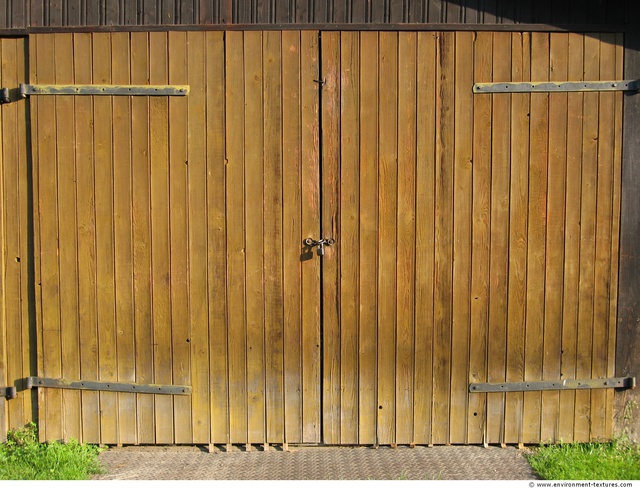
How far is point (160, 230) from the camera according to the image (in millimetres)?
3564

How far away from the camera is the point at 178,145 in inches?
139

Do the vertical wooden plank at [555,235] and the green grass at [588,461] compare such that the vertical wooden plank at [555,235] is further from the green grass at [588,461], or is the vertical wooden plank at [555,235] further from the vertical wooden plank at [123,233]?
the vertical wooden plank at [123,233]

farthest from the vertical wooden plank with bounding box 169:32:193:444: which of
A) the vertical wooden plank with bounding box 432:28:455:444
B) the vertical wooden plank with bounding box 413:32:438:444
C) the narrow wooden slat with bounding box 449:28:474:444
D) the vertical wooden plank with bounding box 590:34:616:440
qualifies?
the vertical wooden plank with bounding box 590:34:616:440

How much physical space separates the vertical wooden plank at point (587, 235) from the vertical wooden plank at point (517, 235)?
1.17 ft

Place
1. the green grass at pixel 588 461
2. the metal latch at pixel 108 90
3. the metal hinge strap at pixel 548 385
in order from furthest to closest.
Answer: the metal hinge strap at pixel 548 385, the metal latch at pixel 108 90, the green grass at pixel 588 461

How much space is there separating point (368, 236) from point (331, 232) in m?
0.23

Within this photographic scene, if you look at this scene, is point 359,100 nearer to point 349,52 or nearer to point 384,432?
point 349,52

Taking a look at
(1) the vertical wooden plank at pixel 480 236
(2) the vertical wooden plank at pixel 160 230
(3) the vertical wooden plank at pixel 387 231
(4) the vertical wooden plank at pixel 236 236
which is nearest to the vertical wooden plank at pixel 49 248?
(2) the vertical wooden plank at pixel 160 230

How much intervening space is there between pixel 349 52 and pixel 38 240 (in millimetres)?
2275

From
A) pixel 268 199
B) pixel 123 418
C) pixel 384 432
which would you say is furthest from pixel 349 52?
pixel 123 418

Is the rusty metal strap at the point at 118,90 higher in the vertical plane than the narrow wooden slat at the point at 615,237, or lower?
higher

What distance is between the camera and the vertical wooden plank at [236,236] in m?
3.53

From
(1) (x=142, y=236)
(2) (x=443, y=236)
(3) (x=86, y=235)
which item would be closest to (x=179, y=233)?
(1) (x=142, y=236)

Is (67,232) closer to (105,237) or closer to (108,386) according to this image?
(105,237)
